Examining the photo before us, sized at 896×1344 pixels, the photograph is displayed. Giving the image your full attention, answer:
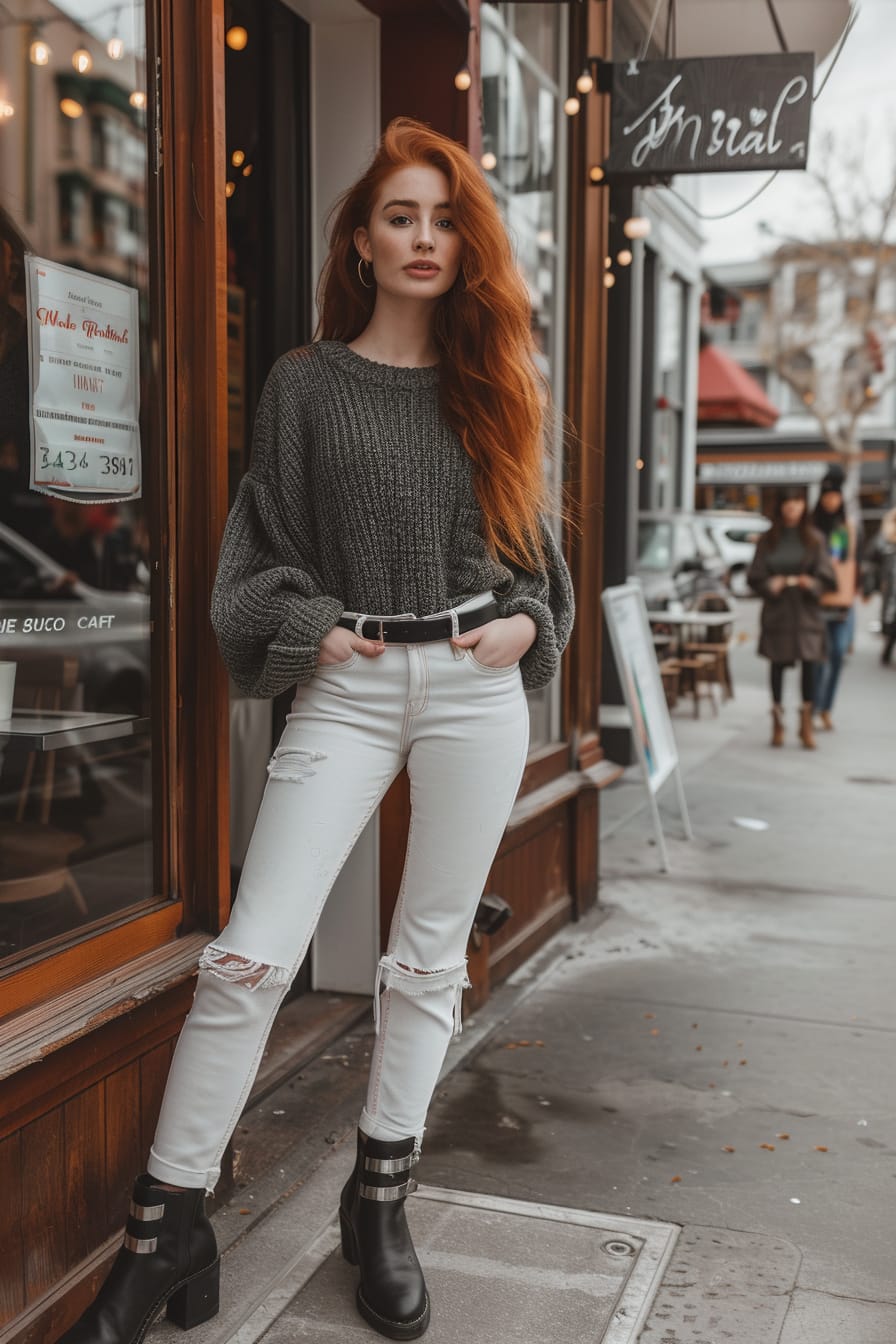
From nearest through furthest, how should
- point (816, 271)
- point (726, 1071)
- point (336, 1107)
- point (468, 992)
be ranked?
point (336, 1107)
point (726, 1071)
point (468, 992)
point (816, 271)

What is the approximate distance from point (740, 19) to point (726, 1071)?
3592 mm

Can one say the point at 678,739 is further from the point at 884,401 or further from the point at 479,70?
the point at 884,401

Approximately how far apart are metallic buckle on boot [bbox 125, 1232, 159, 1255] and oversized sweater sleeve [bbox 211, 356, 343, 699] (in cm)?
93

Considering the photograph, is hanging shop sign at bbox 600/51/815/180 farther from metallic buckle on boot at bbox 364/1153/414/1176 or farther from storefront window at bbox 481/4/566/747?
metallic buckle on boot at bbox 364/1153/414/1176

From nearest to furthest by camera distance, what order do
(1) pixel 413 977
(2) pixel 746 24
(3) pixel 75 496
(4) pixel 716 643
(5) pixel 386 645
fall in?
(5) pixel 386 645 → (1) pixel 413 977 → (3) pixel 75 496 → (2) pixel 746 24 → (4) pixel 716 643

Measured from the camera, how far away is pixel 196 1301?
7.62 ft

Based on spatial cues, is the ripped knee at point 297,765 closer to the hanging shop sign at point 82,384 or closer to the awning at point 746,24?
the hanging shop sign at point 82,384

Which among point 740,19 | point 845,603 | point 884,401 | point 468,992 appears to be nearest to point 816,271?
point 884,401

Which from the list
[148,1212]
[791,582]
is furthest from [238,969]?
[791,582]

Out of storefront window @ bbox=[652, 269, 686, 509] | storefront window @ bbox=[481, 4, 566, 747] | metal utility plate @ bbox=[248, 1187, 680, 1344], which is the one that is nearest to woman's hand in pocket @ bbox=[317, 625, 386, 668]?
metal utility plate @ bbox=[248, 1187, 680, 1344]

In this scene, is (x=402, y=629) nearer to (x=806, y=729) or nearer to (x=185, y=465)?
(x=185, y=465)

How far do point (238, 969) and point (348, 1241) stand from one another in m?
0.73

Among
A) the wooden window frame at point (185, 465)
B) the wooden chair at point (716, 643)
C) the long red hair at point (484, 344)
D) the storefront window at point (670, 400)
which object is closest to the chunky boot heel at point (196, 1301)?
the wooden window frame at point (185, 465)

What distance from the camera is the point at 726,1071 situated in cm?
359
